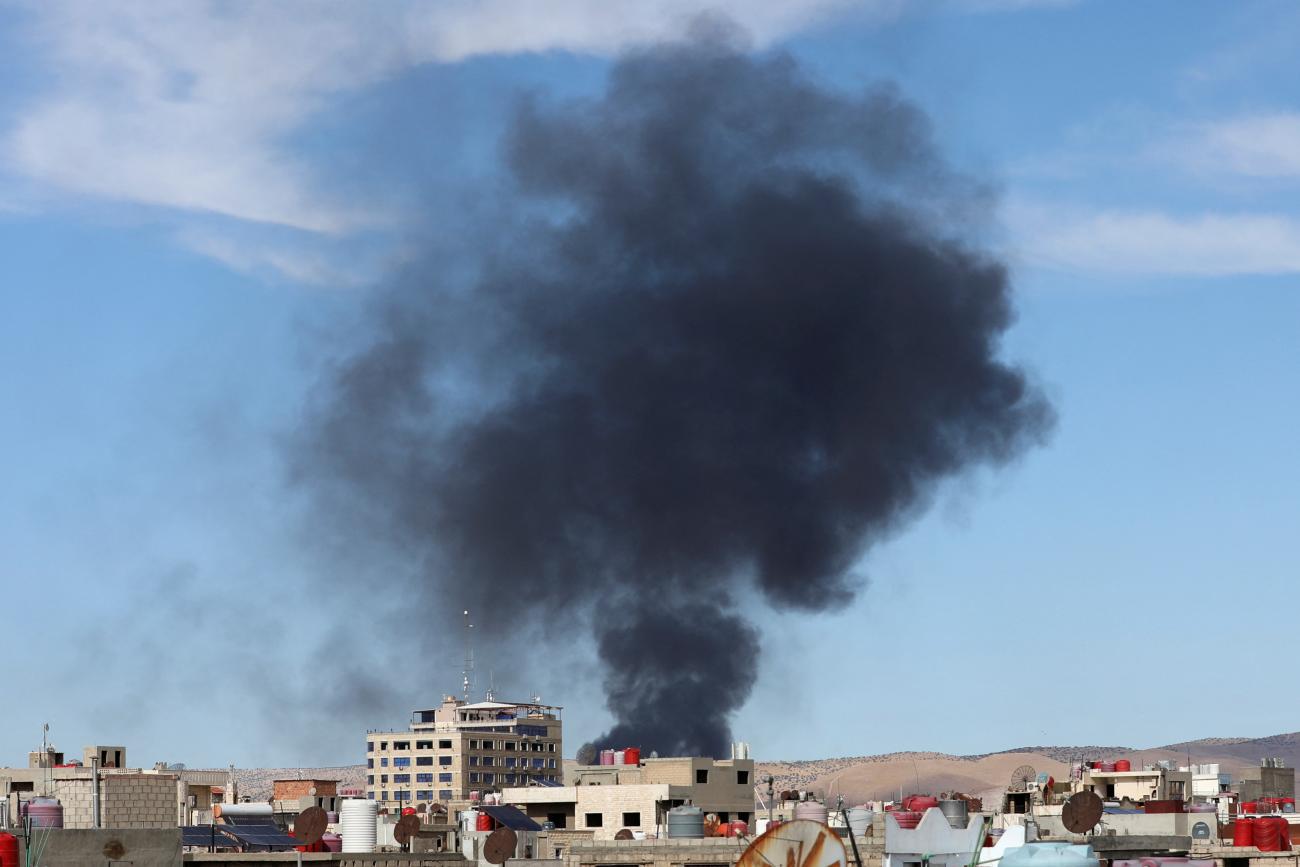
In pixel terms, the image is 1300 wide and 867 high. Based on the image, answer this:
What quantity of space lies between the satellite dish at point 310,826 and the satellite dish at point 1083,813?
24.2 metres

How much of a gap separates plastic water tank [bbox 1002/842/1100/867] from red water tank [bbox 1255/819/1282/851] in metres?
31.1

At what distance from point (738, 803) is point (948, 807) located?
85.2 metres

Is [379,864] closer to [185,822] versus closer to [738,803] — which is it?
[185,822]

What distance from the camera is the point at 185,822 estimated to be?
13025 centimetres

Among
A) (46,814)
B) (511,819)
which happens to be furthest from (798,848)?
(511,819)

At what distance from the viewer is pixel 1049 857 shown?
4591 cm

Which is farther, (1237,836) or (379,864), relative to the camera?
(1237,836)

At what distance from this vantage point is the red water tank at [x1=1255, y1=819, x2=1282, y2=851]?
247 ft

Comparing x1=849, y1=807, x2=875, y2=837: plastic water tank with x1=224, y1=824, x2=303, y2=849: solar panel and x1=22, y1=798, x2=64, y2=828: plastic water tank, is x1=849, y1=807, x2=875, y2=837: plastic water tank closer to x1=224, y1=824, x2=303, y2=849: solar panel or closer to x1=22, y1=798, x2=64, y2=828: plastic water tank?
x1=224, y1=824, x2=303, y2=849: solar panel

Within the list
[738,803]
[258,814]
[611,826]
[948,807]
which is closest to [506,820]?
[258,814]

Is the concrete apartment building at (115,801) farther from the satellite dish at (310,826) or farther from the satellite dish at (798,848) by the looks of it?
the satellite dish at (798,848)

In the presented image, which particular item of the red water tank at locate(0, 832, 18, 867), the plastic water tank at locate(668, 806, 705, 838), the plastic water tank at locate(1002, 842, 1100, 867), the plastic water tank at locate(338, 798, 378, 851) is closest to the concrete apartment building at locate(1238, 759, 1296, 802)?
the plastic water tank at locate(668, 806, 705, 838)

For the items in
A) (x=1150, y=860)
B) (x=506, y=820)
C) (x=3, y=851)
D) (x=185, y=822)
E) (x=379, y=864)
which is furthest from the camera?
(x=185, y=822)

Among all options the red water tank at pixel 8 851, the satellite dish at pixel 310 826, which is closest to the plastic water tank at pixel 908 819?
the satellite dish at pixel 310 826
